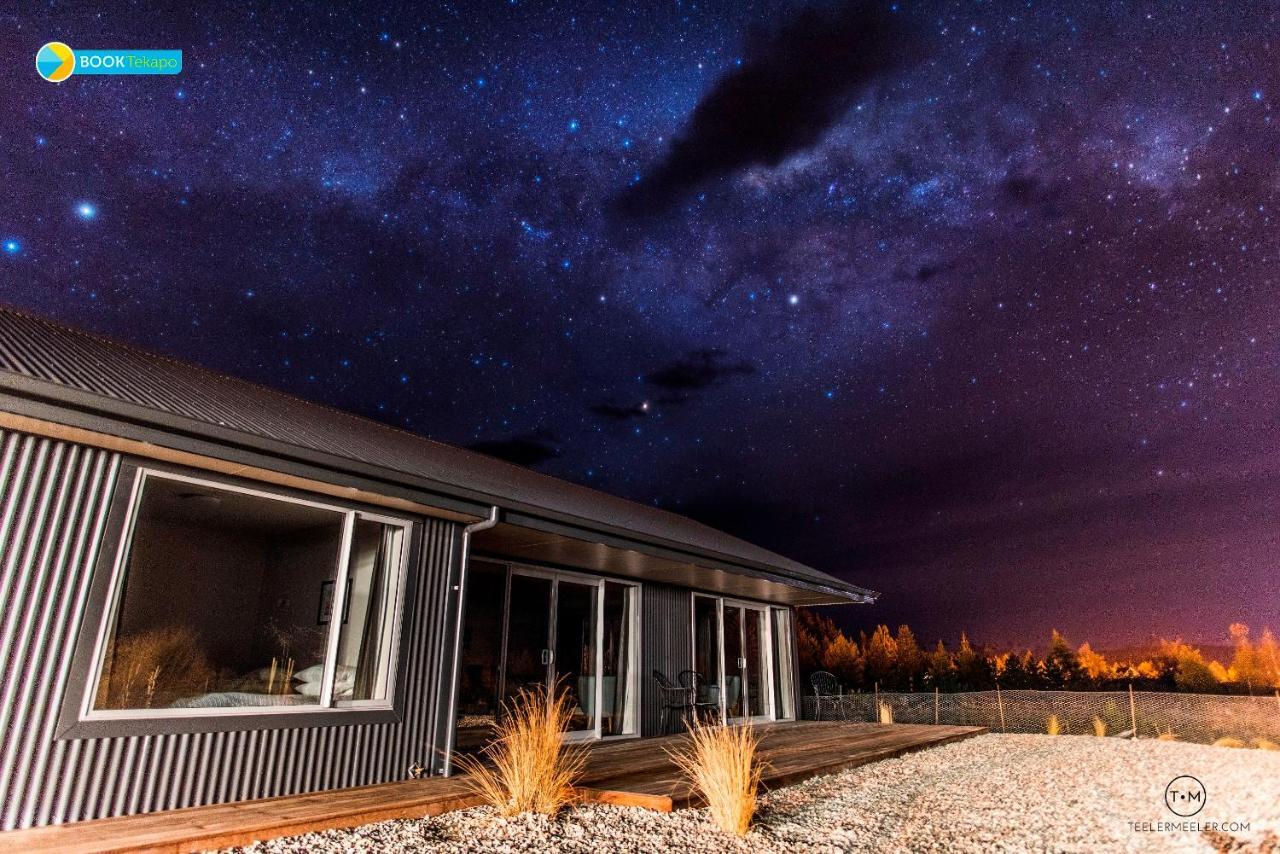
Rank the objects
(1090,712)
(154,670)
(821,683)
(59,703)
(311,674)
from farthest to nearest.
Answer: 1. (821,683)
2. (1090,712)
3. (311,674)
4. (154,670)
5. (59,703)

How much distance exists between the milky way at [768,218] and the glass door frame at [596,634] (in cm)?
422

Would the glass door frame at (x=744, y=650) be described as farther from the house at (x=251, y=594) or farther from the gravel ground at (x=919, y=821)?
the gravel ground at (x=919, y=821)

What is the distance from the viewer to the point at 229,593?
704 centimetres

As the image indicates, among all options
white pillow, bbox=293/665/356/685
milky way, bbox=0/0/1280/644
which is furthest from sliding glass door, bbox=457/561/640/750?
milky way, bbox=0/0/1280/644

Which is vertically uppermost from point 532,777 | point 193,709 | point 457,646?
point 457,646

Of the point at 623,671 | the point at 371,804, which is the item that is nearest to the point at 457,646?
the point at 371,804

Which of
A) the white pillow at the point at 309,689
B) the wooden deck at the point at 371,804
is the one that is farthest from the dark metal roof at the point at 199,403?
the wooden deck at the point at 371,804

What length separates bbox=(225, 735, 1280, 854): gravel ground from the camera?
3414 mm

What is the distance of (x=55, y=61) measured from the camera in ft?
21.9

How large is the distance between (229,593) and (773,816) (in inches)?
235

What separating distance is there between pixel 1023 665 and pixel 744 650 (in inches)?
533

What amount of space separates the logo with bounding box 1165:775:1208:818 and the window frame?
5547mm

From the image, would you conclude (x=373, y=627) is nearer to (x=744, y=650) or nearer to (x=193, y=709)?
(x=193, y=709)

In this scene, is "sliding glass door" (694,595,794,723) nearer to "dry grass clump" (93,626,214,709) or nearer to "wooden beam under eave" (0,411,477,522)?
"wooden beam under eave" (0,411,477,522)
